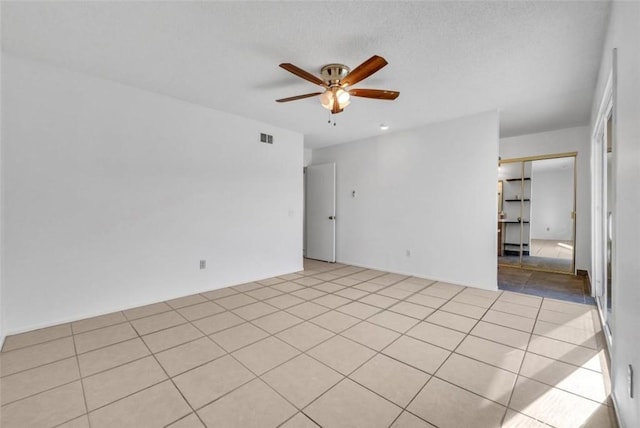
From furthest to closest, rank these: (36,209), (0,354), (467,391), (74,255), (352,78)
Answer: (74,255) → (36,209) → (352,78) → (0,354) → (467,391)

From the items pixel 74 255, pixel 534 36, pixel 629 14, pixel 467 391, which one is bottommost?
pixel 467 391

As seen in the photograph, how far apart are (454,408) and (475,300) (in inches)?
87.2

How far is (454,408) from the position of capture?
158 centimetres

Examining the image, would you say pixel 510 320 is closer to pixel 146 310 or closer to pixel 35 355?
pixel 146 310

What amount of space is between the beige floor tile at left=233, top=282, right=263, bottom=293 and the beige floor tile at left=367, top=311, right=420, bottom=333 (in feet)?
6.17

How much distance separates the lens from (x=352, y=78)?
2.40 metres

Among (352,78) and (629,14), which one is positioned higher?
(352,78)

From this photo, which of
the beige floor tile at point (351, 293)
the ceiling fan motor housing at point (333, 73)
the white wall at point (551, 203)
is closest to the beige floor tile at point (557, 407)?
the beige floor tile at point (351, 293)

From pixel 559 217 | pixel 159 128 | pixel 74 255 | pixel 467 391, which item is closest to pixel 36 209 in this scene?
pixel 74 255

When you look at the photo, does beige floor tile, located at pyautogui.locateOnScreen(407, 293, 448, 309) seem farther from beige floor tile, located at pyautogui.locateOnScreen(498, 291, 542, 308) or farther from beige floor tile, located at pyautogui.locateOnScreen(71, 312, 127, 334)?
beige floor tile, located at pyautogui.locateOnScreen(71, 312, 127, 334)

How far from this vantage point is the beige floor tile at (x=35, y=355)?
6.52 ft

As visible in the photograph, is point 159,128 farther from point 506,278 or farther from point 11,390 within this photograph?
point 506,278

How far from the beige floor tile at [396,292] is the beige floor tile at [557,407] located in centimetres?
182

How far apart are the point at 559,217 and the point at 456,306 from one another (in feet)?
11.2
